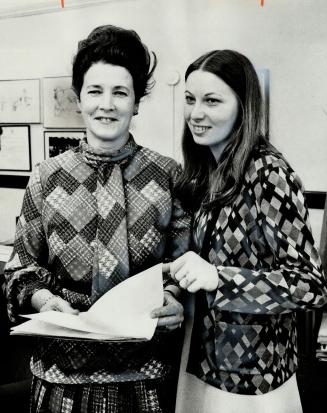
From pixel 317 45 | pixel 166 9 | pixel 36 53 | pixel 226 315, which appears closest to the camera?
pixel 226 315

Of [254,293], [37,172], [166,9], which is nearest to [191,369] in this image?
[254,293]

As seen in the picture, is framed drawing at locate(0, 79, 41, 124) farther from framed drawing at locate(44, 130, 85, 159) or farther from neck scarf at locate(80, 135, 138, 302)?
neck scarf at locate(80, 135, 138, 302)

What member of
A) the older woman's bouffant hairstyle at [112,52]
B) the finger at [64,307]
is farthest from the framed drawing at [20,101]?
the finger at [64,307]

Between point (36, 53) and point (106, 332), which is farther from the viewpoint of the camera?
point (36, 53)

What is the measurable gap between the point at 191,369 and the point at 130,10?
2.61m

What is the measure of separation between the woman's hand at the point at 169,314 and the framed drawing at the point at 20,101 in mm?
3002

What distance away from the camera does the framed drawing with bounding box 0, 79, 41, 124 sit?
3891mm

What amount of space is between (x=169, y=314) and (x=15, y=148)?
3.22 m

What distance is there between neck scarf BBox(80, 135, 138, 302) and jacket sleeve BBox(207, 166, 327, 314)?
0.24 metres

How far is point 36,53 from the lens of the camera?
12.2 feet

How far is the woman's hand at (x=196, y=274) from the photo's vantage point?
1095 millimetres

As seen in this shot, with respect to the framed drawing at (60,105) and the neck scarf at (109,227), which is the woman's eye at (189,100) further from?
the framed drawing at (60,105)

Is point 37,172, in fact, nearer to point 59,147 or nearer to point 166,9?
point 166,9

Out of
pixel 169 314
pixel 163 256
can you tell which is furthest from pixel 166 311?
pixel 163 256
